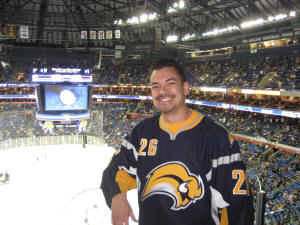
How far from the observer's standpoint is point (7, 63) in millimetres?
34500

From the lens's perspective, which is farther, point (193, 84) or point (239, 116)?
point (193, 84)

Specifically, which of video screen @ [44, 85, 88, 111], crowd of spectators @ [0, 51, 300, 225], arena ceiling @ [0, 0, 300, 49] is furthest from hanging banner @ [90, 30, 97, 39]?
crowd of spectators @ [0, 51, 300, 225]

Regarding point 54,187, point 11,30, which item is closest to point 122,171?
point 54,187

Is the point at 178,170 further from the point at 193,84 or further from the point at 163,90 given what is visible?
the point at 193,84

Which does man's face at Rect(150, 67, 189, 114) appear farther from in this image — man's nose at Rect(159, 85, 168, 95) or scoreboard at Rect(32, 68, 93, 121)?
scoreboard at Rect(32, 68, 93, 121)

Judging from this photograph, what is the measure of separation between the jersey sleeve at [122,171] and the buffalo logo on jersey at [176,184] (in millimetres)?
230

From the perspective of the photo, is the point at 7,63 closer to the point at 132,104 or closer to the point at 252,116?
the point at 132,104

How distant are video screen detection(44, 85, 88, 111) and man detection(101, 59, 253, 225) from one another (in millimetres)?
24796

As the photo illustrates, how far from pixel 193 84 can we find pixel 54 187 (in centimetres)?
2029

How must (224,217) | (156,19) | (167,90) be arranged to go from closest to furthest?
(224,217) → (167,90) → (156,19)

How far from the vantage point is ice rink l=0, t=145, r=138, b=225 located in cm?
1259

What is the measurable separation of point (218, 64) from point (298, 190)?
21.1 metres

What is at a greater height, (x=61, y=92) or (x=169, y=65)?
(x=169, y=65)

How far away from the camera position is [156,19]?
24.1 metres
